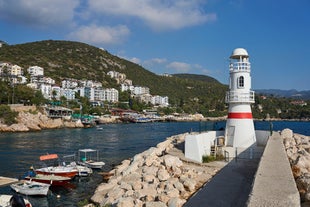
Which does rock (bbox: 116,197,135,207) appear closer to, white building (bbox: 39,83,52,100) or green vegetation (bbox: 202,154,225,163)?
green vegetation (bbox: 202,154,225,163)

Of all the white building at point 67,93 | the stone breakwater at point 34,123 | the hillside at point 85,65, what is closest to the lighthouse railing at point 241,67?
the stone breakwater at point 34,123

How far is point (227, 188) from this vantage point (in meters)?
10.9

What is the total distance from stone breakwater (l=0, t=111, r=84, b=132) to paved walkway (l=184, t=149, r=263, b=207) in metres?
55.9

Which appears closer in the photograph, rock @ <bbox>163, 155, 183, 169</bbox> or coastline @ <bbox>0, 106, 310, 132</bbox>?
rock @ <bbox>163, 155, 183, 169</bbox>

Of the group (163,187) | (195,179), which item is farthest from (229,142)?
(163,187)

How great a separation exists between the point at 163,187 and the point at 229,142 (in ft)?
21.3

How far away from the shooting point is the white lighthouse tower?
16531mm

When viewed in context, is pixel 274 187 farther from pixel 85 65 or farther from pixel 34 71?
pixel 85 65

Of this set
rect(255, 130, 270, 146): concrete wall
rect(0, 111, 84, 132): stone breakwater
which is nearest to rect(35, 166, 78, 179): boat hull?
rect(255, 130, 270, 146): concrete wall

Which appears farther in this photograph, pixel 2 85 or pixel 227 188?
A: pixel 2 85

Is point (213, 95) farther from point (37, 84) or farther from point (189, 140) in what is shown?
point (189, 140)

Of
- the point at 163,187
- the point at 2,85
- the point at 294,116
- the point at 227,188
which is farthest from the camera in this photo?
the point at 294,116

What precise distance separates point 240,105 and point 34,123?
193 feet

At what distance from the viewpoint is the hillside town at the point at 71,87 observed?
4235 inches
